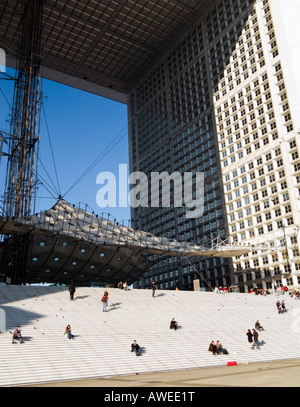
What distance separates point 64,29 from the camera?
8438 cm

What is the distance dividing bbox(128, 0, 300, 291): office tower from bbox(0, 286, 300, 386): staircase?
94.6ft

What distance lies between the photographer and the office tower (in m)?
62.3

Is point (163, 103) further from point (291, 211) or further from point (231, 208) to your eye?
point (291, 211)

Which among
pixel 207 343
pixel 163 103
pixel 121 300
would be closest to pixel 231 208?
pixel 163 103

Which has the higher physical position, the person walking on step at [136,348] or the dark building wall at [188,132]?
the dark building wall at [188,132]

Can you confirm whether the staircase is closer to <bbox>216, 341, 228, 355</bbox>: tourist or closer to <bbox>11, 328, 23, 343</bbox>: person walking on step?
<bbox>11, 328, 23, 343</bbox>: person walking on step

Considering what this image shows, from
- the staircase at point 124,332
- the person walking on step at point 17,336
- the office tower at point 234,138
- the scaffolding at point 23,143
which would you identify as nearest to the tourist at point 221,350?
the staircase at point 124,332

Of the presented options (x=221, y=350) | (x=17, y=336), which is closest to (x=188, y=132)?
(x=221, y=350)

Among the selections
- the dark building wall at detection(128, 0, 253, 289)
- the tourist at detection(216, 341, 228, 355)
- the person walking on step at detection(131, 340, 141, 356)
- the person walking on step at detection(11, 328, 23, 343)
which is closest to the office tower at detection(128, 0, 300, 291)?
the dark building wall at detection(128, 0, 253, 289)

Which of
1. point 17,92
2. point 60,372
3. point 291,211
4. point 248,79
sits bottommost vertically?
point 60,372

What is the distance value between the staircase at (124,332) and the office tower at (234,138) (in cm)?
2883

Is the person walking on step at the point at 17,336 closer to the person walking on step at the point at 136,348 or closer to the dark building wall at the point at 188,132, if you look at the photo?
the person walking on step at the point at 136,348

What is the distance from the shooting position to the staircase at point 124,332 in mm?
18844
